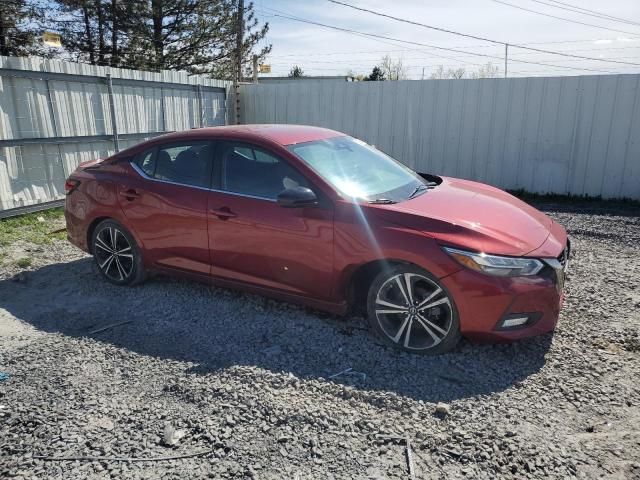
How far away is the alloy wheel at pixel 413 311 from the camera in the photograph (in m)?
3.62

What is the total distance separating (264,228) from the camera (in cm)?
414

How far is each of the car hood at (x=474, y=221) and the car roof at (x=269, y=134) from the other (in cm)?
112

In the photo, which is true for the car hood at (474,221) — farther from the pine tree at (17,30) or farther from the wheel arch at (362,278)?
the pine tree at (17,30)

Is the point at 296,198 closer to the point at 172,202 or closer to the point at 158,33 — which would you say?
the point at 172,202

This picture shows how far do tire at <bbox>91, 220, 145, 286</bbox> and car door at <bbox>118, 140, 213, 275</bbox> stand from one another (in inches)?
7.3

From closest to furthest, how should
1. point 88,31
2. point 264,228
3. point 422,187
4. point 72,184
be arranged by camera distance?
point 264,228 < point 422,187 < point 72,184 < point 88,31

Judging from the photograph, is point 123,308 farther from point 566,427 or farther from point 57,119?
point 57,119

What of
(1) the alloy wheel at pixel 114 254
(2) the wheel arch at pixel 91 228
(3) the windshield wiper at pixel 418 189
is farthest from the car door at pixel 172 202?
(3) the windshield wiper at pixel 418 189

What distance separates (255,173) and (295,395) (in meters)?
1.94

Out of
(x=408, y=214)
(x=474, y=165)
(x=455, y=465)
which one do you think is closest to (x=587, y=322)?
(x=408, y=214)


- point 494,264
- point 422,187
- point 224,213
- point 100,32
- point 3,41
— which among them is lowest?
point 494,264

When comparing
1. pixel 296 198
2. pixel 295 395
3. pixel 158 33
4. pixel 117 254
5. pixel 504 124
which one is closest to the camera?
pixel 295 395

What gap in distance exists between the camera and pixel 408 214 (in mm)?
3705

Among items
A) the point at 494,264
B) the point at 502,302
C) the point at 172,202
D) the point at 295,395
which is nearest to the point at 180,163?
the point at 172,202
